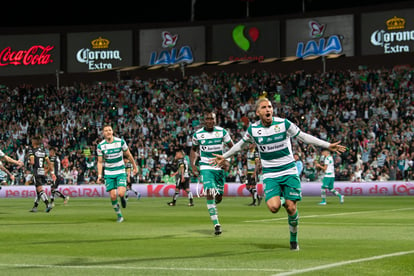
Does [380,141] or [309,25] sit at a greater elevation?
[309,25]

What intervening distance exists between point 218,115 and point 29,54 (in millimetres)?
19475

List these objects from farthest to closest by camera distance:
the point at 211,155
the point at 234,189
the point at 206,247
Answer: the point at 234,189, the point at 211,155, the point at 206,247

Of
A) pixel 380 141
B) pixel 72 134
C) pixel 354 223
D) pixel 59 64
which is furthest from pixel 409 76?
pixel 354 223

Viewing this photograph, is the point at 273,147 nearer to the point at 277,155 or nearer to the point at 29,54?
the point at 277,155

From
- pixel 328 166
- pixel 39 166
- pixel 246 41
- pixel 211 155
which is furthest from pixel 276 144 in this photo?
pixel 246 41

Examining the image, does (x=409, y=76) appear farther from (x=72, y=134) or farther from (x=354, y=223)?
(x=354, y=223)

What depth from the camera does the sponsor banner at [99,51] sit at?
6412cm

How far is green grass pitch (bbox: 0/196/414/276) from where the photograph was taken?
11219mm

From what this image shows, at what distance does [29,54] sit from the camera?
64.9m

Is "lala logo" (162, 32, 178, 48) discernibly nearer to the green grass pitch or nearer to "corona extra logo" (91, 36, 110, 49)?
"corona extra logo" (91, 36, 110, 49)

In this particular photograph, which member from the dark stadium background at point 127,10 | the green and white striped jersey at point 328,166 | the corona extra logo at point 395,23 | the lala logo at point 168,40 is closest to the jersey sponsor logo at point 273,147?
the green and white striped jersey at point 328,166

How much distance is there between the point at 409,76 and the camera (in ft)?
171

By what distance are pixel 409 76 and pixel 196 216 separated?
3068 centimetres

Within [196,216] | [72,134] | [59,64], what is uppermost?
[59,64]
